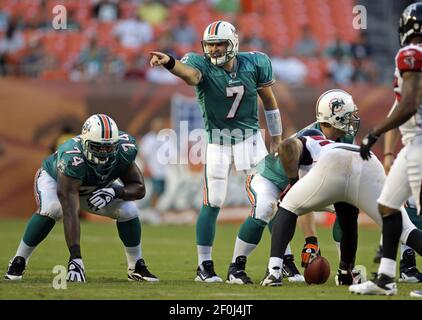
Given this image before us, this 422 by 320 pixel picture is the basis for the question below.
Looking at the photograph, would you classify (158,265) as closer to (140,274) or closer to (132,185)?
(140,274)

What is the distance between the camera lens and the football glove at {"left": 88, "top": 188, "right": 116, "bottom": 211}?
23.4ft

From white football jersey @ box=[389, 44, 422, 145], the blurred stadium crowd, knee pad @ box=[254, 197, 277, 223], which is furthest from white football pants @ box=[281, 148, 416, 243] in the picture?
the blurred stadium crowd

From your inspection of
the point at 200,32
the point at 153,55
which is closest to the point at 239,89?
the point at 153,55

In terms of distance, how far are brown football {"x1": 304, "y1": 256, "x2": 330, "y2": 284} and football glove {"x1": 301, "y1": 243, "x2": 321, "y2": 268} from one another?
0.21 meters

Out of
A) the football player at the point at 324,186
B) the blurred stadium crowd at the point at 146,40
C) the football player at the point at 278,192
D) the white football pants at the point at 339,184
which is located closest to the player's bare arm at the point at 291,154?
the football player at the point at 324,186

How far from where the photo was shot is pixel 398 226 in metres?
6.04

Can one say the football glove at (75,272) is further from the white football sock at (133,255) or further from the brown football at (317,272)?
the brown football at (317,272)

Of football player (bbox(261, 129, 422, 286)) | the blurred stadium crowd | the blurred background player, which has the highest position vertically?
the blurred stadium crowd

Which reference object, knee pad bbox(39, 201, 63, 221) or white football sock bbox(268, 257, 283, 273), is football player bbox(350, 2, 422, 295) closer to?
white football sock bbox(268, 257, 283, 273)

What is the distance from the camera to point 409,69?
586 cm

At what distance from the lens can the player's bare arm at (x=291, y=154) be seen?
21.4ft

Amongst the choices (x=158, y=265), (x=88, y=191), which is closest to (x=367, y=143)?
(x=88, y=191)

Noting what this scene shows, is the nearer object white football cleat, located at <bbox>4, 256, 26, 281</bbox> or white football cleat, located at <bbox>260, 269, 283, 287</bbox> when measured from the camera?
white football cleat, located at <bbox>260, 269, 283, 287</bbox>
